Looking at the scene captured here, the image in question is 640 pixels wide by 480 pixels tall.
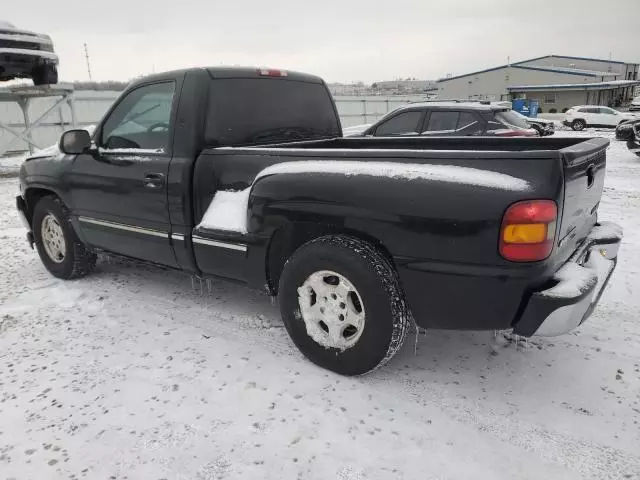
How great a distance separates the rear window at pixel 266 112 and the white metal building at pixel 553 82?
1801 inches

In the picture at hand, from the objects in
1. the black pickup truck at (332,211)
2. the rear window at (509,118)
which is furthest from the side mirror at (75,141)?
the rear window at (509,118)

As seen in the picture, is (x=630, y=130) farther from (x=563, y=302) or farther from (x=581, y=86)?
(x=581, y=86)

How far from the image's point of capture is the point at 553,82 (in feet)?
159

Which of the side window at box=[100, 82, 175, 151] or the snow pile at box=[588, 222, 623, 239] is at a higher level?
the side window at box=[100, 82, 175, 151]

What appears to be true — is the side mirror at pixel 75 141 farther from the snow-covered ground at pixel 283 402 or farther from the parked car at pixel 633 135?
the parked car at pixel 633 135

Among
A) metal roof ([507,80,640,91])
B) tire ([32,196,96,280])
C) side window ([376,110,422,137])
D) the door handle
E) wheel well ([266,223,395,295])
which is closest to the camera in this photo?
wheel well ([266,223,395,295])

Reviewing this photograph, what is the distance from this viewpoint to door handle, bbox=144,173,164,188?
11.3 ft

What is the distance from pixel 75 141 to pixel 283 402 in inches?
107

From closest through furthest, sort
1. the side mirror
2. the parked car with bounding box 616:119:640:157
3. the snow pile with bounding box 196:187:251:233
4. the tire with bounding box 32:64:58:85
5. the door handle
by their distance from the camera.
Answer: the snow pile with bounding box 196:187:251:233, the door handle, the side mirror, the tire with bounding box 32:64:58:85, the parked car with bounding box 616:119:640:157

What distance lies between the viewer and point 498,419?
2.48 metres

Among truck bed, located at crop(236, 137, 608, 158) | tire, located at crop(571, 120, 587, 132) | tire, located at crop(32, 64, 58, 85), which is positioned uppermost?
tire, located at crop(32, 64, 58, 85)

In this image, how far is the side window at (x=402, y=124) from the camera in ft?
28.1

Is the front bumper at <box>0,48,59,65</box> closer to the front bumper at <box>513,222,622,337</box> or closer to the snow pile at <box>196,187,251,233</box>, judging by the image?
the snow pile at <box>196,187,251,233</box>

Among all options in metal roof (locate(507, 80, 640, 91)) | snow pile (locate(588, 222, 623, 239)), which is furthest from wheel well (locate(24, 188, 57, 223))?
metal roof (locate(507, 80, 640, 91))
